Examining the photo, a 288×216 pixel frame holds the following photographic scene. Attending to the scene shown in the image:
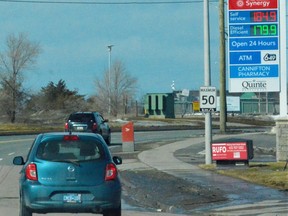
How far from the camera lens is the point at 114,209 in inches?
509

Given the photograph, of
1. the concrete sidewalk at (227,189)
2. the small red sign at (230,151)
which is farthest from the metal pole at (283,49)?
the concrete sidewalk at (227,189)

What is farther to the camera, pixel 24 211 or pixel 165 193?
pixel 165 193

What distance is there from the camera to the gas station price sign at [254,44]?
27.3 metres

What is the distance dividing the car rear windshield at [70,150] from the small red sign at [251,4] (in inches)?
600

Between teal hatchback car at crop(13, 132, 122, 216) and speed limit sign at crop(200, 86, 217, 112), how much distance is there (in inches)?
538

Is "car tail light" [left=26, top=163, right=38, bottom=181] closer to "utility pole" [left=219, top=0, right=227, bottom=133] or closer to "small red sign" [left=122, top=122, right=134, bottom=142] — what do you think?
"small red sign" [left=122, top=122, right=134, bottom=142]

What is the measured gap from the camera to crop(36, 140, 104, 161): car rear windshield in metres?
12.9

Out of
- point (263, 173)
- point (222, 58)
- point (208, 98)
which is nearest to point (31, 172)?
point (263, 173)

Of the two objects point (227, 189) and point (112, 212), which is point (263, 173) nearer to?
point (227, 189)

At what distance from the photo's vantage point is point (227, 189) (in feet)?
63.5

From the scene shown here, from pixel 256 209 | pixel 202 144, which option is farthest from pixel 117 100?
pixel 256 209

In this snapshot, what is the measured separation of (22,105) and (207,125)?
54.1m

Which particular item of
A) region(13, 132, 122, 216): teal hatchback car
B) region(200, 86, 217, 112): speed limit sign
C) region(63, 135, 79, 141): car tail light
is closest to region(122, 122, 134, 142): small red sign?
region(200, 86, 217, 112): speed limit sign

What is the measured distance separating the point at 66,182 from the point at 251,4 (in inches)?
645
